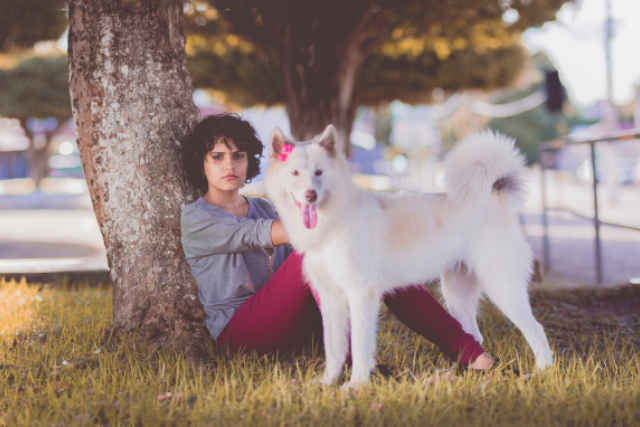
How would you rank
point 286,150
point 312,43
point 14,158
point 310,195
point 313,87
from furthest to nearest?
1. point 14,158
2. point 313,87
3. point 312,43
4. point 286,150
5. point 310,195

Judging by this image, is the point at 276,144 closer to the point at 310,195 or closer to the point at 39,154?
the point at 310,195

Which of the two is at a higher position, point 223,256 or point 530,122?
point 530,122

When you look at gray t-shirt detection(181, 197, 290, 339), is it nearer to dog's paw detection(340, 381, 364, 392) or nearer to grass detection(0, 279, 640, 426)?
grass detection(0, 279, 640, 426)

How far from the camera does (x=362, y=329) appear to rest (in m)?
2.63

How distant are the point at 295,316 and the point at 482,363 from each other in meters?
1.01

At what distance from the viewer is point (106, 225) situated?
3357mm

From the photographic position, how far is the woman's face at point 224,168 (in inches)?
121

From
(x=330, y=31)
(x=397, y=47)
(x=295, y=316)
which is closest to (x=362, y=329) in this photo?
(x=295, y=316)

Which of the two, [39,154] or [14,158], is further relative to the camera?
[14,158]

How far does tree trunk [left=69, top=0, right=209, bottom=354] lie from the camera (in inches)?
128

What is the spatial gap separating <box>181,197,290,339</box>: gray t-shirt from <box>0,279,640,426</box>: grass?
1.00ft

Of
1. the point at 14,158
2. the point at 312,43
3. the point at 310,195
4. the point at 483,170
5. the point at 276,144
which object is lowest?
the point at 310,195

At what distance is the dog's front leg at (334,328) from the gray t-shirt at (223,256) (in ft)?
1.37

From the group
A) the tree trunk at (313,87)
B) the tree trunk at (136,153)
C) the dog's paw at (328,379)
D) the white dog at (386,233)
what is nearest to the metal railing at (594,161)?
the white dog at (386,233)
